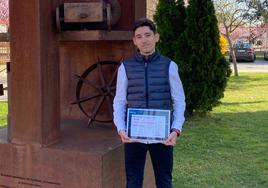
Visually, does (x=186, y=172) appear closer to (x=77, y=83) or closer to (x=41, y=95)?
(x=77, y=83)

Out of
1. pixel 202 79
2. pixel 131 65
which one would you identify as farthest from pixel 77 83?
pixel 202 79

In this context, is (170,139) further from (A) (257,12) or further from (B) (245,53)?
(B) (245,53)

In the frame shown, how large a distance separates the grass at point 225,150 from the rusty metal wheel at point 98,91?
1.12m

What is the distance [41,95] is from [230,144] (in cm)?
348

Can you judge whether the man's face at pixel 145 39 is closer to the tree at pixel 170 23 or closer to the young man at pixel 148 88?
the young man at pixel 148 88

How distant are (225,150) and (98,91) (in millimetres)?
2491

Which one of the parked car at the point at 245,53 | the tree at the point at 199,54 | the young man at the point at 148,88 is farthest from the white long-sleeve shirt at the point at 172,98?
the parked car at the point at 245,53

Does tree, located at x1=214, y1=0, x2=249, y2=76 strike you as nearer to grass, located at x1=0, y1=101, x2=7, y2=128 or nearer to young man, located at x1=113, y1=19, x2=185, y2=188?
grass, located at x1=0, y1=101, x2=7, y2=128

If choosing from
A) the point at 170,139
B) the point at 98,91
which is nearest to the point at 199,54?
the point at 98,91

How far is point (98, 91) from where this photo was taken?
3.52m

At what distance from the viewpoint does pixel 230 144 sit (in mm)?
5781

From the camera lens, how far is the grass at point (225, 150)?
4.33m

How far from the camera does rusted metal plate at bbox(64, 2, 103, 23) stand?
9.62 ft

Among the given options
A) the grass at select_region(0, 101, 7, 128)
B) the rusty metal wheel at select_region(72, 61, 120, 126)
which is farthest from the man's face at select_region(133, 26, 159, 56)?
the grass at select_region(0, 101, 7, 128)
